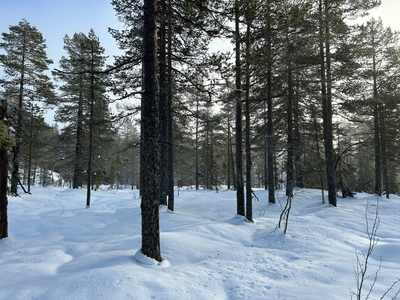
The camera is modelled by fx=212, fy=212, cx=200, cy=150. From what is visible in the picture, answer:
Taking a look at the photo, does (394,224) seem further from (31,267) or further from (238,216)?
(31,267)

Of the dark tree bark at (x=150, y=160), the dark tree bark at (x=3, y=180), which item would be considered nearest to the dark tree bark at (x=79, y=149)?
the dark tree bark at (x=3, y=180)

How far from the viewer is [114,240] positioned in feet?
19.9

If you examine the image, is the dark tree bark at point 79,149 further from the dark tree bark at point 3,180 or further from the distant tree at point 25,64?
the dark tree bark at point 3,180

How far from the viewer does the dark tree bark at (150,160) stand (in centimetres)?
428

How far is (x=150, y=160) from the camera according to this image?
431 centimetres

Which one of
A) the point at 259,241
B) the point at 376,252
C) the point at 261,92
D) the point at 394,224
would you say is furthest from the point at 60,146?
the point at 394,224

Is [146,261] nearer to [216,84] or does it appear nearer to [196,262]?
[196,262]

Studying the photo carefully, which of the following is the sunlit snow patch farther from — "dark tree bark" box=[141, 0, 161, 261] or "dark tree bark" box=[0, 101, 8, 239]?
"dark tree bark" box=[0, 101, 8, 239]

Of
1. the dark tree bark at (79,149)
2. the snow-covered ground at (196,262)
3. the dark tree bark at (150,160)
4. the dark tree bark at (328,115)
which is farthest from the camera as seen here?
the dark tree bark at (79,149)

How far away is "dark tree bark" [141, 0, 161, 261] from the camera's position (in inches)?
168

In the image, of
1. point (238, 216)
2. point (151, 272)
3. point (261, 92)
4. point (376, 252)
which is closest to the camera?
point (151, 272)

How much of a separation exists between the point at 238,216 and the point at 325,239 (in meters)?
3.22

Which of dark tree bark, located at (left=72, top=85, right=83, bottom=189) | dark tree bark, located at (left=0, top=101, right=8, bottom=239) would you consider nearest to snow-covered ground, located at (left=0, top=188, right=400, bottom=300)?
dark tree bark, located at (left=0, top=101, right=8, bottom=239)

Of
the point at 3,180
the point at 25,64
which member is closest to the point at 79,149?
the point at 25,64
